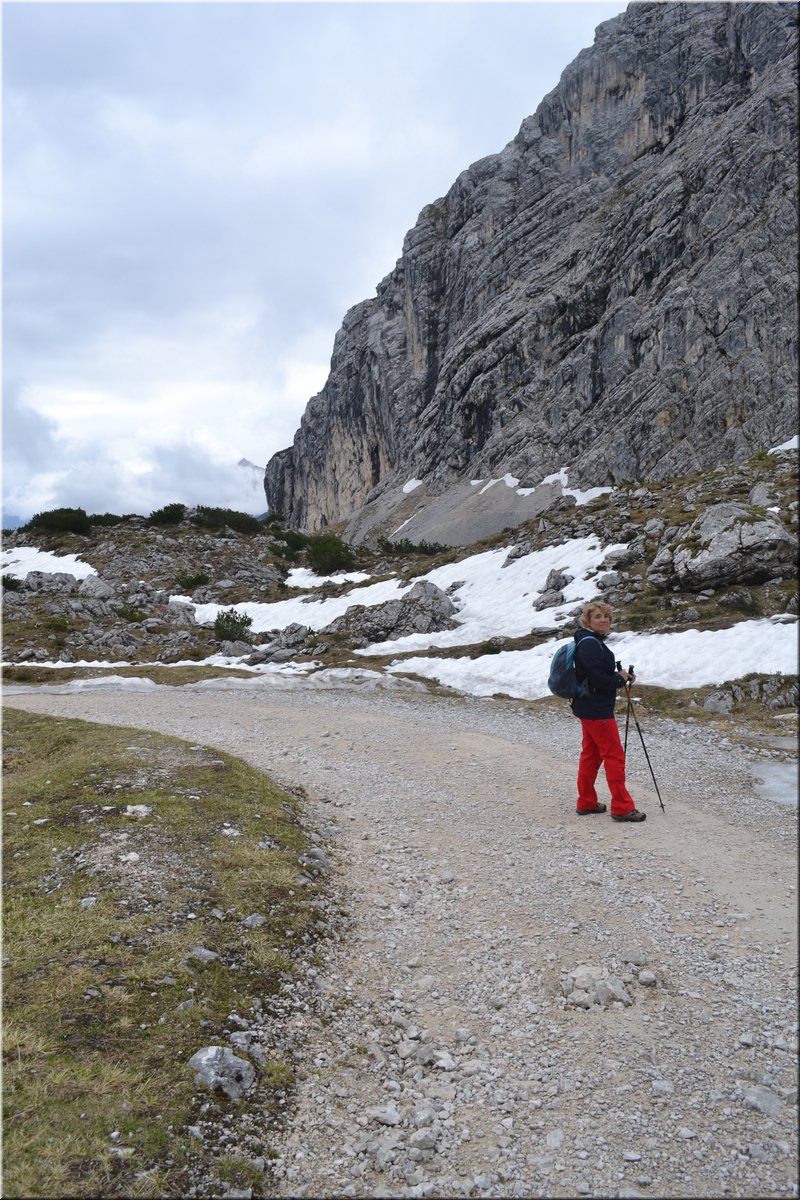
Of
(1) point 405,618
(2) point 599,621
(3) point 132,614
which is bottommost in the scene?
(1) point 405,618

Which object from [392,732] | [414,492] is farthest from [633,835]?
[414,492]

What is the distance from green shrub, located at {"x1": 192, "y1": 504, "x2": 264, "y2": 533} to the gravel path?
59304 mm

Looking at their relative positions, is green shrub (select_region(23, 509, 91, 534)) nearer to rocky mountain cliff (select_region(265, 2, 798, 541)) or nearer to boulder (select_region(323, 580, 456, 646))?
boulder (select_region(323, 580, 456, 646))

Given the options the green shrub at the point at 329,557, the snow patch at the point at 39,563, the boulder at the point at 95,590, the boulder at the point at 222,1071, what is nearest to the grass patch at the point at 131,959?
the boulder at the point at 222,1071

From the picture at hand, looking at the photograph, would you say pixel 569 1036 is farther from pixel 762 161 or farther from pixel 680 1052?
pixel 762 161

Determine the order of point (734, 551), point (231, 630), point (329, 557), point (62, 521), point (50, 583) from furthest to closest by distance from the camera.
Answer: point (62, 521)
point (329, 557)
point (50, 583)
point (231, 630)
point (734, 551)

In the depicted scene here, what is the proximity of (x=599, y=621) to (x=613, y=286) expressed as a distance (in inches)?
4256

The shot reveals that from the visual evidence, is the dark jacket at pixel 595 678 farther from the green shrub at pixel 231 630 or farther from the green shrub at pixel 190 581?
the green shrub at pixel 190 581

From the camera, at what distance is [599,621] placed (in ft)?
31.9

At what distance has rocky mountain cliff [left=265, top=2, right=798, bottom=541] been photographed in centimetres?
8381

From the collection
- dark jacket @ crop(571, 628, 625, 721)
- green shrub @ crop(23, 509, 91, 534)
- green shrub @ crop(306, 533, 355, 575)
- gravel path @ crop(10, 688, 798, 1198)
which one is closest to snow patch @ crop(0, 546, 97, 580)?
green shrub @ crop(23, 509, 91, 534)

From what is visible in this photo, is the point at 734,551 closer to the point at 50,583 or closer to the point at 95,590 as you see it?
the point at 95,590

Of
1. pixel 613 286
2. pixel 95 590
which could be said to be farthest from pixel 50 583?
pixel 613 286

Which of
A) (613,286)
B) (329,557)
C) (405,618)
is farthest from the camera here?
(613,286)
